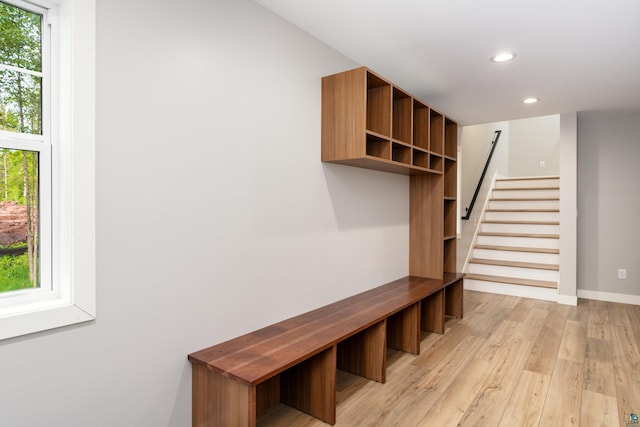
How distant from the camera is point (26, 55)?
1.36m

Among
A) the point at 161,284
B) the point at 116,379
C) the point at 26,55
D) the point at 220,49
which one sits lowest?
the point at 116,379

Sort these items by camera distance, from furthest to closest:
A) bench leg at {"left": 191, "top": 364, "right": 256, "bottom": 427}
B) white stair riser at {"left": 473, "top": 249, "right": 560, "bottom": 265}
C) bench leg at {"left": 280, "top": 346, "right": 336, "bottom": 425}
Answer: white stair riser at {"left": 473, "top": 249, "right": 560, "bottom": 265}
bench leg at {"left": 280, "top": 346, "right": 336, "bottom": 425}
bench leg at {"left": 191, "top": 364, "right": 256, "bottom": 427}

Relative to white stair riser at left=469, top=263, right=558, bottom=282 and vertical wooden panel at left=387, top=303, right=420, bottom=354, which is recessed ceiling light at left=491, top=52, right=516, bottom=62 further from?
white stair riser at left=469, top=263, right=558, bottom=282

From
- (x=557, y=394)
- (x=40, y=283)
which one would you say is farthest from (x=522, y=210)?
(x=40, y=283)

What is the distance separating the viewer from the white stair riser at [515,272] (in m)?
4.84

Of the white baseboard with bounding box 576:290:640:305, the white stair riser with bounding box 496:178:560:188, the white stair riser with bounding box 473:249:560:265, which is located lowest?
the white baseboard with bounding box 576:290:640:305

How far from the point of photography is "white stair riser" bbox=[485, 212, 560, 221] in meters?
5.53

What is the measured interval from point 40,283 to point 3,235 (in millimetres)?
212

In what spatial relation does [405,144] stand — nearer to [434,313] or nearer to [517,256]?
[434,313]

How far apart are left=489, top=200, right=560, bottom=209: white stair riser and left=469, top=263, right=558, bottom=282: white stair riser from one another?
1.31 meters

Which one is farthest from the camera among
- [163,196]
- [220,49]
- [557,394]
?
[557,394]

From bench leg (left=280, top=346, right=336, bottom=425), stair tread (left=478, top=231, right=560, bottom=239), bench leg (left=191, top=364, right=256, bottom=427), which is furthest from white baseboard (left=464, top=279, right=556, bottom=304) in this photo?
bench leg (left=191, top=364, right=256, bottom=427)

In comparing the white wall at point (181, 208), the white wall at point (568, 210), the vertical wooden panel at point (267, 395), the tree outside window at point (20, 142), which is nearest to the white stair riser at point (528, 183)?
the white wall at point (568, 210)

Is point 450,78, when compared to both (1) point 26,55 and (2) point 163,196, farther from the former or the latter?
(1) point 26,55
